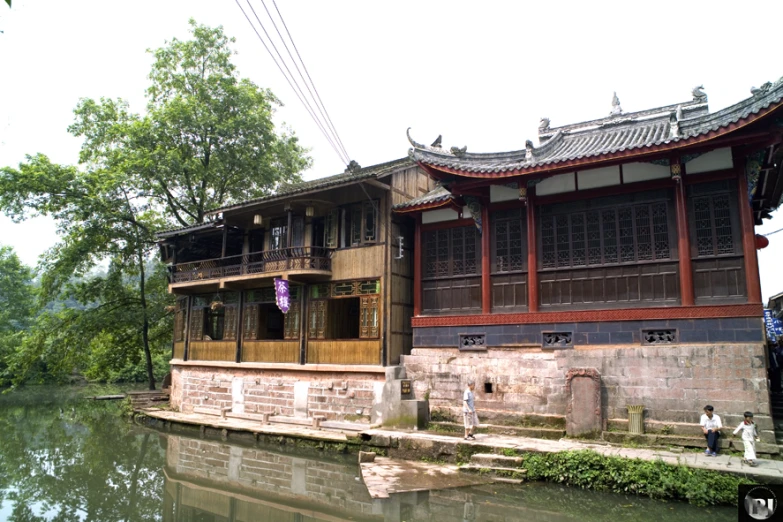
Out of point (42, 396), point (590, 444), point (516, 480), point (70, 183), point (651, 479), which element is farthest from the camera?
point (42, 396)

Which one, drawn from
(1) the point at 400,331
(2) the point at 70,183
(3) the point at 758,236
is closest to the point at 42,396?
(2) the point at 70,183

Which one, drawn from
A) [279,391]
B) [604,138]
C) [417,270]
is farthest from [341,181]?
[604,138]

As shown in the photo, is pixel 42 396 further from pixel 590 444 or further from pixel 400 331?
pixel 590 444

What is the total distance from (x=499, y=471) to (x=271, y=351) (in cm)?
925

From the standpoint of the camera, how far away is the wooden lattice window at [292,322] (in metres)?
17.0

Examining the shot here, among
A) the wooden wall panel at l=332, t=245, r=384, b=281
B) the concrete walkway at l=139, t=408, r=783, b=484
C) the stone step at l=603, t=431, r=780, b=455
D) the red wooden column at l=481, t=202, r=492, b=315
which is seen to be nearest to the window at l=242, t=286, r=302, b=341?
the wooden wall panel at l=332, t=245, r=384, b=281

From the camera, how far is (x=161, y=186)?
2423 cm

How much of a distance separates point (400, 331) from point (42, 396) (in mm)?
26328

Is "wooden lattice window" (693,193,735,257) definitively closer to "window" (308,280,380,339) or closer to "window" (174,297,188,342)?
"window" (308,280,380,339)

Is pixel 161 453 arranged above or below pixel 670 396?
below

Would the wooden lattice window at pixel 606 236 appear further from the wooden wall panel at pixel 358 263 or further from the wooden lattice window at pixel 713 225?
the wooden wall panel at pixel 358 263

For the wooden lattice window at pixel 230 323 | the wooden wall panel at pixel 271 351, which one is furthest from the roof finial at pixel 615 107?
the wooden lattice window at pixel 230 323

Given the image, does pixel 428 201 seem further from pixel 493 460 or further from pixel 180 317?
pixel 180 317

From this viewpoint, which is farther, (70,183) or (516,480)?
(70,183)
